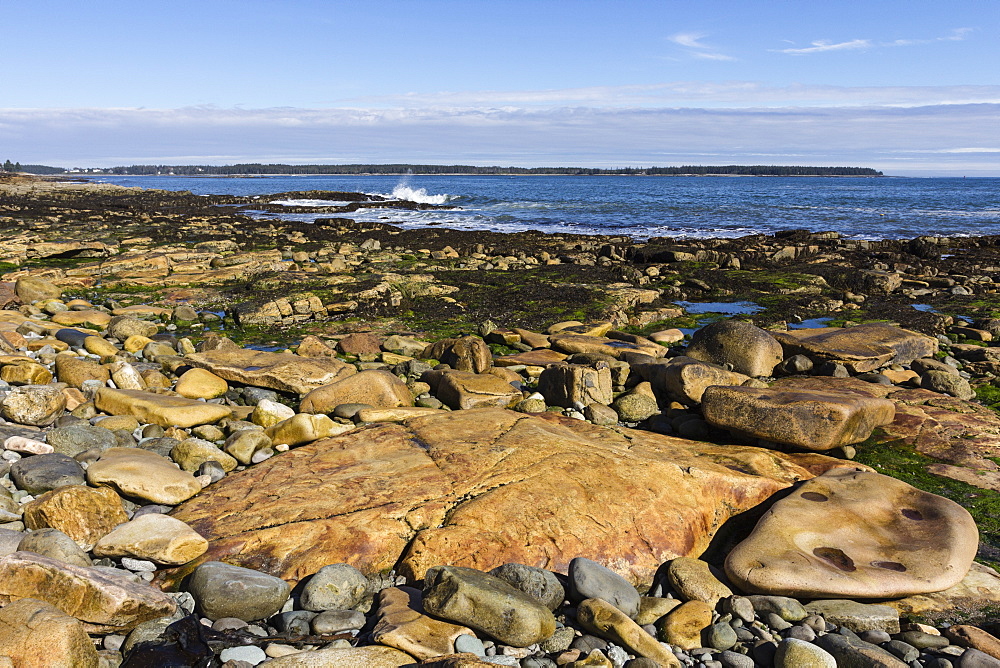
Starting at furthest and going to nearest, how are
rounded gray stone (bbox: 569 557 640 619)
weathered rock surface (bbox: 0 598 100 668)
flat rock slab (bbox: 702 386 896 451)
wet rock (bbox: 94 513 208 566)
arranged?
1. flat rock slab (bbox: 702 386 896 451)
2. wet rock (bbox: 94 513 208 566)
3. rounded gray stone (bbox: 569 557 640 619)
4. weathered rock surface (bbox: 0 598 100 668)

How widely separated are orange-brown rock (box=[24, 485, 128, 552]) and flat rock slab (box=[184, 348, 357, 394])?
158 inches

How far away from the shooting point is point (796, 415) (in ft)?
23.7

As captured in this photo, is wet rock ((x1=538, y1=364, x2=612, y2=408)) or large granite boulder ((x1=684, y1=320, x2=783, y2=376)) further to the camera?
large granite boulder ((x1=684, y1=320, x2=783, y2=376))

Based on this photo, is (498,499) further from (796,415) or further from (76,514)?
(796,415)

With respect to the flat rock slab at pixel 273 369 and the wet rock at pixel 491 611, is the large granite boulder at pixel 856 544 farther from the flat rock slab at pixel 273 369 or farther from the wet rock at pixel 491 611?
the flat rock slab at pixel 273 369

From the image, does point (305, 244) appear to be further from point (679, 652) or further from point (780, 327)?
point (679, 652)

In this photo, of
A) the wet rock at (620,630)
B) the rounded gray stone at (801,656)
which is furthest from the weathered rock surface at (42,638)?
the rounded gray stone at (801,656)

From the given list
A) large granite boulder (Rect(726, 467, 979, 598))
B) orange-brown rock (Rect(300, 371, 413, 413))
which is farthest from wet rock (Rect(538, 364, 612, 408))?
large granite boulder (Rect(726, 467, 979, 598))

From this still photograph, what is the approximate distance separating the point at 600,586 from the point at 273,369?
6317 mm

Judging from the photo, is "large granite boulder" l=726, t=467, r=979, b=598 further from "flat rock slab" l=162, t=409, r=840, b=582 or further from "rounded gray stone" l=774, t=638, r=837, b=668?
"rounded gray stone" l=774, t=638, r=837, b=668

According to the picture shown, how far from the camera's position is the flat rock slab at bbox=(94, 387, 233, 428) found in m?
7.52

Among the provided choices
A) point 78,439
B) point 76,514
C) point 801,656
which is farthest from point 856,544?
point 78,439

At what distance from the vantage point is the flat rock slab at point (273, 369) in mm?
9195

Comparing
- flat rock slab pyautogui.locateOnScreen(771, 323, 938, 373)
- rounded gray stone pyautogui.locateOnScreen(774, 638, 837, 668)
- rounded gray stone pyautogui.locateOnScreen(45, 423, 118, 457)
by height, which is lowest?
rounded gray stone pyautogui.locateOnScreen(774, 638, 837, 668)
